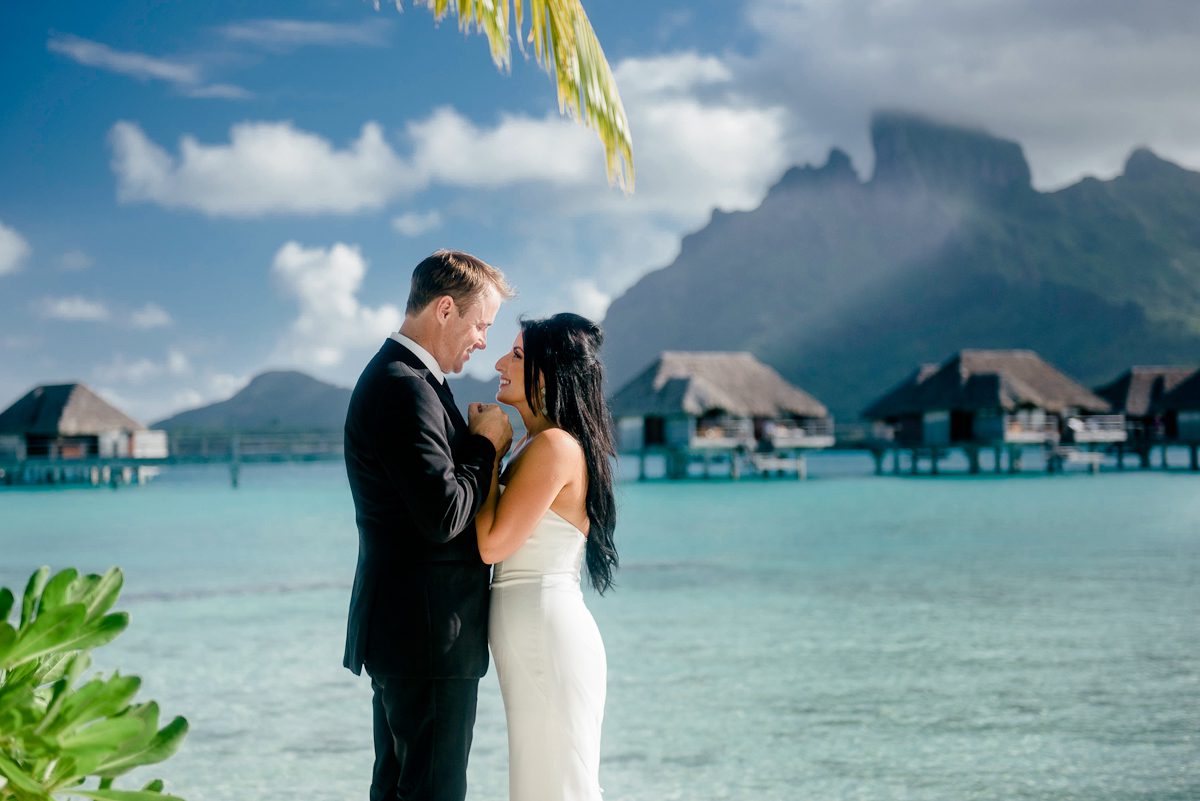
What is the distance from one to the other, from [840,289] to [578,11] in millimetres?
115018

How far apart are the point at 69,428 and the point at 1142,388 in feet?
131

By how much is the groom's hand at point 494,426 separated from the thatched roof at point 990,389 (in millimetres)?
40215

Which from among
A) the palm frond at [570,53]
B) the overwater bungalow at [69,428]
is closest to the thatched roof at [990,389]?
the overwater bungalow at [69,428]

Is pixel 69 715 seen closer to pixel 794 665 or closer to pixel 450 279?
pixel 450 279

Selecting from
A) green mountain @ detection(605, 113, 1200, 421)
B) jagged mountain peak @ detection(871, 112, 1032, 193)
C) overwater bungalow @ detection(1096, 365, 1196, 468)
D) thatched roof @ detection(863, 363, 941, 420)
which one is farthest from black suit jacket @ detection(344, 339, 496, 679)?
jagged mountain peak @ detection(871, 112, 1032, 193)

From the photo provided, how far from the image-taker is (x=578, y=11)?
321 centimetres

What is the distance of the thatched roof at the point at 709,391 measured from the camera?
3884 cm

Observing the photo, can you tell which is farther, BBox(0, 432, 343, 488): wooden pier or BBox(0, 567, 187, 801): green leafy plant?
BBox(0, 432, 343, 488): wooden pier

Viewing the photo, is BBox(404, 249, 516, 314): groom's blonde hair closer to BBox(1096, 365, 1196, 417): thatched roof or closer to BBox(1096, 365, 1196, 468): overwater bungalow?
BBox(1096, 365, 1196, 468): overwater bungalow

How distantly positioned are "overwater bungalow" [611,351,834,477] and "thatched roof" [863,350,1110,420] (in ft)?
12.8

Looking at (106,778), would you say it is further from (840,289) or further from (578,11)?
(840,289)

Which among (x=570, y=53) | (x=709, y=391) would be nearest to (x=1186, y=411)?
(x=709, y=391)

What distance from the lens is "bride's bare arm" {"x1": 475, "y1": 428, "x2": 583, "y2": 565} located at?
2625mm

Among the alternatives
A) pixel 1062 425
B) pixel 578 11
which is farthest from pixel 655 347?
pixel 578 11
